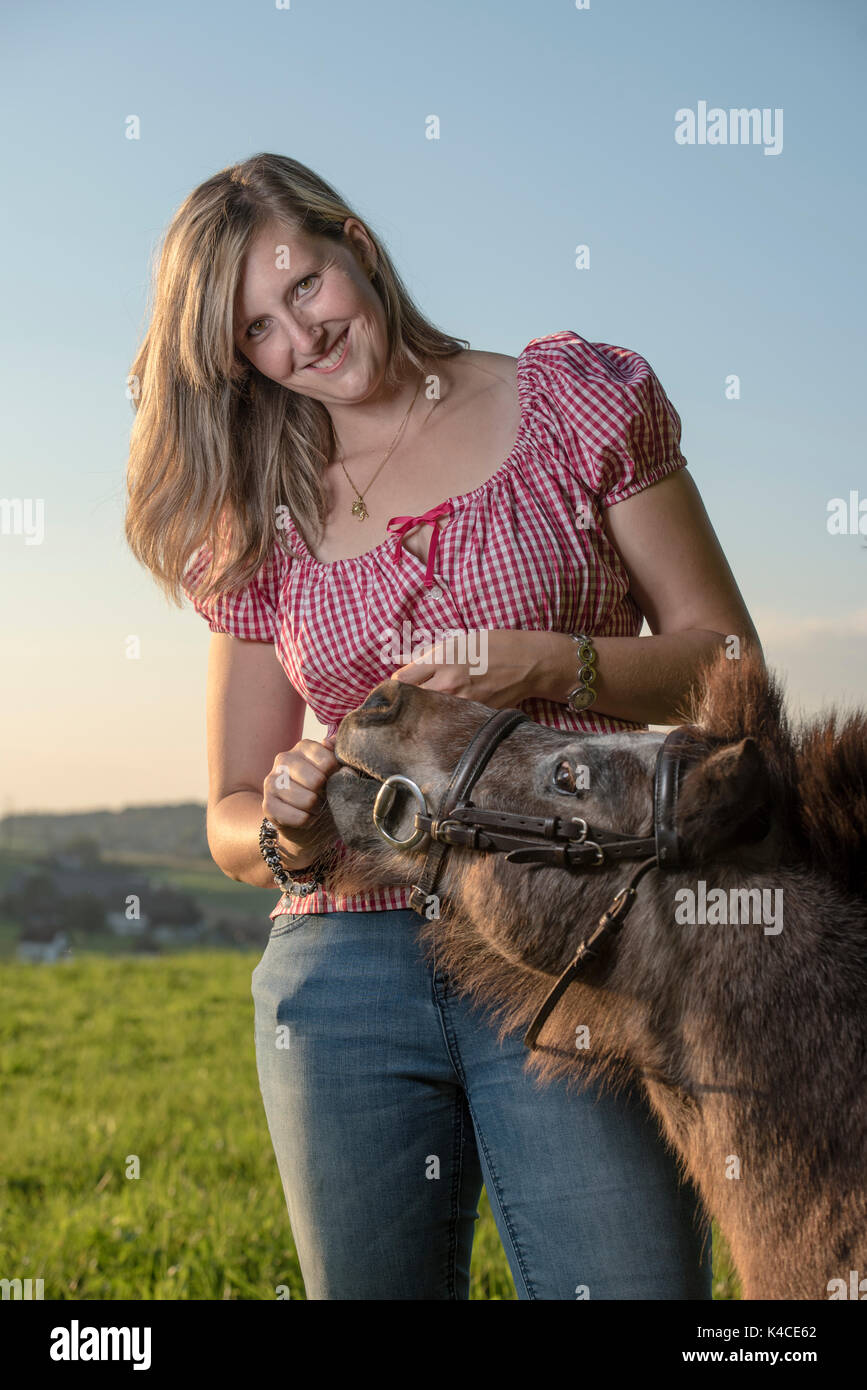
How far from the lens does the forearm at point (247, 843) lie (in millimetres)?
2172

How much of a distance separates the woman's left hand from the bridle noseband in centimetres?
10

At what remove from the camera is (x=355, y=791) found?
2.06 meters

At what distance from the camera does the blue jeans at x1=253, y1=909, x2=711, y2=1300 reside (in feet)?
6.57

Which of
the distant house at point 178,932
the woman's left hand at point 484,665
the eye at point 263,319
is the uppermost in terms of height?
the eye at point 263,319

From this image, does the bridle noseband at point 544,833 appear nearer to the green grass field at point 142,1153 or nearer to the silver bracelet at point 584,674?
the silver bracelet at point 584,674

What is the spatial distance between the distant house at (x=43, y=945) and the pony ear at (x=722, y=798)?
11022 mm

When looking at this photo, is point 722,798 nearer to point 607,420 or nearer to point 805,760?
point 805,760

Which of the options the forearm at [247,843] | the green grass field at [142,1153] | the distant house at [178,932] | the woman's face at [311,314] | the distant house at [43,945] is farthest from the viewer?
the distant house at [178,932]

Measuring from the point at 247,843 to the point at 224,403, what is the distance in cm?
99

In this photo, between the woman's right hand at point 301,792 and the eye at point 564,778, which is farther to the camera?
the woman's right hand at point 301,792

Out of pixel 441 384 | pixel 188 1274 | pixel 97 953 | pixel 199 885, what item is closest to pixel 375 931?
pixel 441 384

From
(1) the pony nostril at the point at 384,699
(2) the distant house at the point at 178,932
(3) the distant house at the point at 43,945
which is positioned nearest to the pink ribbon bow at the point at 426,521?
(1) the pony nostril at the point at 384,699

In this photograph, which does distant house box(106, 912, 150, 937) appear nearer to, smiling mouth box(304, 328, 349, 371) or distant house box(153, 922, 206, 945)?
distant house box(153, 922, 206, 945)

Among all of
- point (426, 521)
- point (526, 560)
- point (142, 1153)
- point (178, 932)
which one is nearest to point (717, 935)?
point (526, 560)
